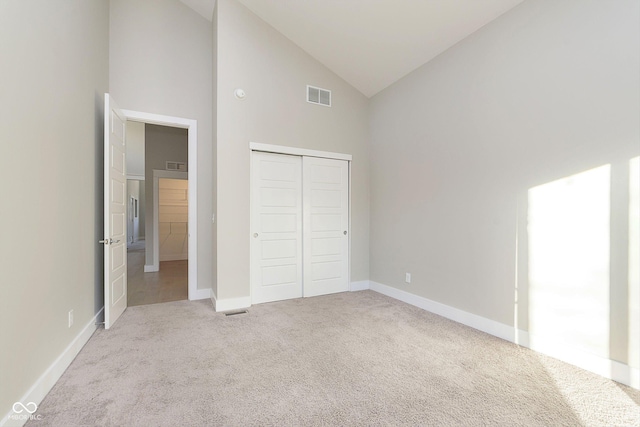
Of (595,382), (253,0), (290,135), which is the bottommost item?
(595,382)

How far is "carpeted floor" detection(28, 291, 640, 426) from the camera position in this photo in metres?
1.71

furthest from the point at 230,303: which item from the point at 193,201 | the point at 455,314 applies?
the point at 455,314

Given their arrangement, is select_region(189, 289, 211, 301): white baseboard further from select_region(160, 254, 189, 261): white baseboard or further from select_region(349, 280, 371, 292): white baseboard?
select_region(160, 254, 189, 261): white baseboard

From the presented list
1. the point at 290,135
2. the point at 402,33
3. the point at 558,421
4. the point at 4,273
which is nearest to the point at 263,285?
the point at 290,135

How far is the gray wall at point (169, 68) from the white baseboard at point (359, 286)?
7.05 feet

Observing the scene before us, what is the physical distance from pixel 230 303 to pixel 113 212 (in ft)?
5.50

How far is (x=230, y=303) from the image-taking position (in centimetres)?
367

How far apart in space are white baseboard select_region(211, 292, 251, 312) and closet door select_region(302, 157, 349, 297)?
0.89 metres

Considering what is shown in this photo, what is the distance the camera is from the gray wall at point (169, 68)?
3730 mm

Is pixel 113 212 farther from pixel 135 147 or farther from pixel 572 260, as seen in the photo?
pixel 135 147

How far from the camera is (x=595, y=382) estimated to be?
2096mm

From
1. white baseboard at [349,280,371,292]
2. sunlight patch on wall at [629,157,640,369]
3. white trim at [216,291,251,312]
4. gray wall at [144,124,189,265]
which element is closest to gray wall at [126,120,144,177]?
gray wall at [144,124,189,265]

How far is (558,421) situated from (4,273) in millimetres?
3133

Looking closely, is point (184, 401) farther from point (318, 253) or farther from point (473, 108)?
point (473, 108)
